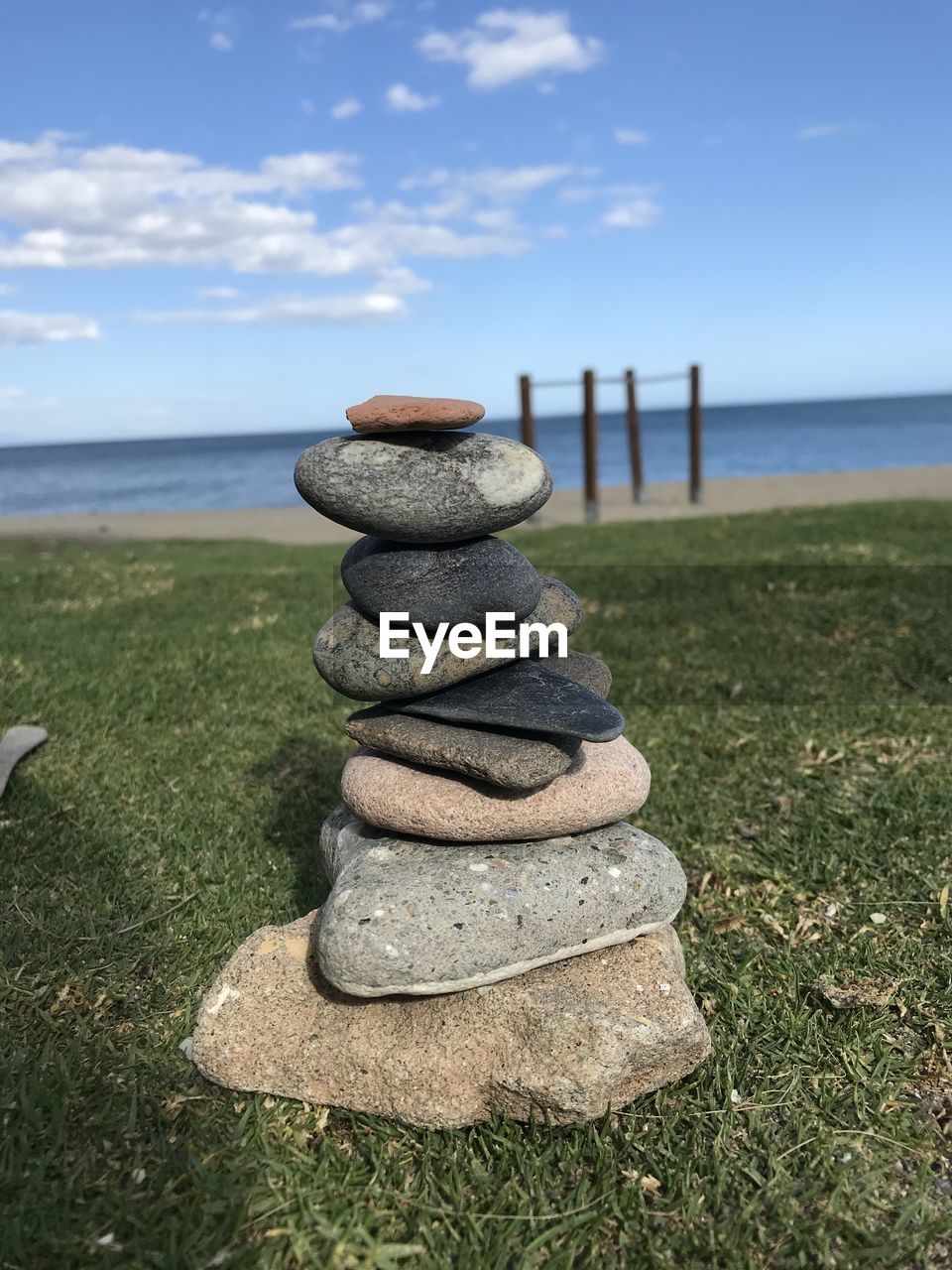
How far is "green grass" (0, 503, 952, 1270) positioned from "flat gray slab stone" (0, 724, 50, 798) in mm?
87

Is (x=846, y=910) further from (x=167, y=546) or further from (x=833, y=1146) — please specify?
(x=167, y=546)

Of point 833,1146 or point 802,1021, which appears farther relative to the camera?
point 802,1021

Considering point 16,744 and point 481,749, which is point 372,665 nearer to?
point 481,749

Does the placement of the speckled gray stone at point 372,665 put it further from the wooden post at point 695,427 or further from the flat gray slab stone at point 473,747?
the wooden post at point 695,427

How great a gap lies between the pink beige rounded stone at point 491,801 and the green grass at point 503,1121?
80 centimetres

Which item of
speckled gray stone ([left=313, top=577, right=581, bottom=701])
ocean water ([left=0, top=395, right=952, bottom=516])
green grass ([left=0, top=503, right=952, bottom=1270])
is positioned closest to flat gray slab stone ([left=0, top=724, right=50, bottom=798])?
green grass ([left=0, top=503, right=952, bottom=1270])

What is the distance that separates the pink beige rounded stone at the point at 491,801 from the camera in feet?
9.70

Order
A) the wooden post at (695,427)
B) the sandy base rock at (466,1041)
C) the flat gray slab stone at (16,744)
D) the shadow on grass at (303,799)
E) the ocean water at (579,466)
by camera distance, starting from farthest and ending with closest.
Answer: the ocean water at (579,466) < the wooden post at (695,427) < the flat gray slab stone at (16,744) < the shadow on grass at (303,799) < the sandy base rock at (466,1041)

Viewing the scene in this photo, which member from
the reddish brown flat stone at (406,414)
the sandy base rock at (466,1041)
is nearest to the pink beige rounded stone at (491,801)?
the sandy base rock at (466,1041)

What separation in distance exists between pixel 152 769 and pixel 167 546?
11.4 meters

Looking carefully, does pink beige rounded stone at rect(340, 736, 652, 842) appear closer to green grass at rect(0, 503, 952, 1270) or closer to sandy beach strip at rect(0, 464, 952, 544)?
green grass at rect(0, 503, 952, 1270)

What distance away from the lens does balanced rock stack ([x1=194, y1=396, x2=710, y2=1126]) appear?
105 inches

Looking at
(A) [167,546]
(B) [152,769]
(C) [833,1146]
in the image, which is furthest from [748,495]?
(C) [833,1146]

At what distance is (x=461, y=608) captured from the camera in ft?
9.79
